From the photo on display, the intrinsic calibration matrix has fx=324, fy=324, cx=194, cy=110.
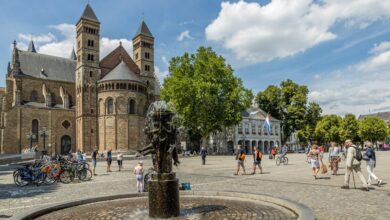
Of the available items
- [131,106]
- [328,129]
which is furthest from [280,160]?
[328,129]

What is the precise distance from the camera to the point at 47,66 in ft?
207

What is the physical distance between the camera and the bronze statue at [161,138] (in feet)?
25.0

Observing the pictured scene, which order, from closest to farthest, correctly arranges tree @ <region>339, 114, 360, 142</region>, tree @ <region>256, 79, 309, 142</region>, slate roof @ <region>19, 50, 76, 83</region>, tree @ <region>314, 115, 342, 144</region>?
slate roof @ <region>19, 50, 76, 83</region> < tree @ <region>256, 79, 309, 142</region> < tree @ <region>314, 115, 342, 144</region> < tree @ <region>339, 114, 360, 142</region>

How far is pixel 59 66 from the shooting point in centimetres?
6512

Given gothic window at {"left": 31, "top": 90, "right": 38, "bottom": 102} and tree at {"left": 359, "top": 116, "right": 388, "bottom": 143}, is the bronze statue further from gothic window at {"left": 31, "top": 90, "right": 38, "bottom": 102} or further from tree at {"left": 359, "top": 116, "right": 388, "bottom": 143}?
tree at {"left": 359, "top": 116, "right": 388, "bottom": 143}

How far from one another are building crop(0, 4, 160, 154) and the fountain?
47.9 meters

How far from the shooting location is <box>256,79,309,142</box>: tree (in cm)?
6506

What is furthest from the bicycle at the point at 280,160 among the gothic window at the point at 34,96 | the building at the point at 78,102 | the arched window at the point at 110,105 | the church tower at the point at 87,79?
the gothic window at the point at 34,96

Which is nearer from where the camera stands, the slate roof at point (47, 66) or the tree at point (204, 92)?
the tree at point (204, 92)

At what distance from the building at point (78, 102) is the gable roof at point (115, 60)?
19 cm

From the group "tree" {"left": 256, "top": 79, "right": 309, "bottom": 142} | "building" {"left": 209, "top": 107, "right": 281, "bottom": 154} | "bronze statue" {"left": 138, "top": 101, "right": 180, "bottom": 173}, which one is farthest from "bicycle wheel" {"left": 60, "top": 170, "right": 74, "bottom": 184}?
"tree" {"left": 256, "top": 79, "right": 309, "bottom": 142}

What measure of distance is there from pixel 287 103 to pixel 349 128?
18.7 meters

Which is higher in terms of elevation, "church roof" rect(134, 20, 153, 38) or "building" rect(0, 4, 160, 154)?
"church roof" rect(134, 20, 153, 38)

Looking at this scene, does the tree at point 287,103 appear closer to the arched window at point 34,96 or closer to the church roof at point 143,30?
the church roof at point 143,30
